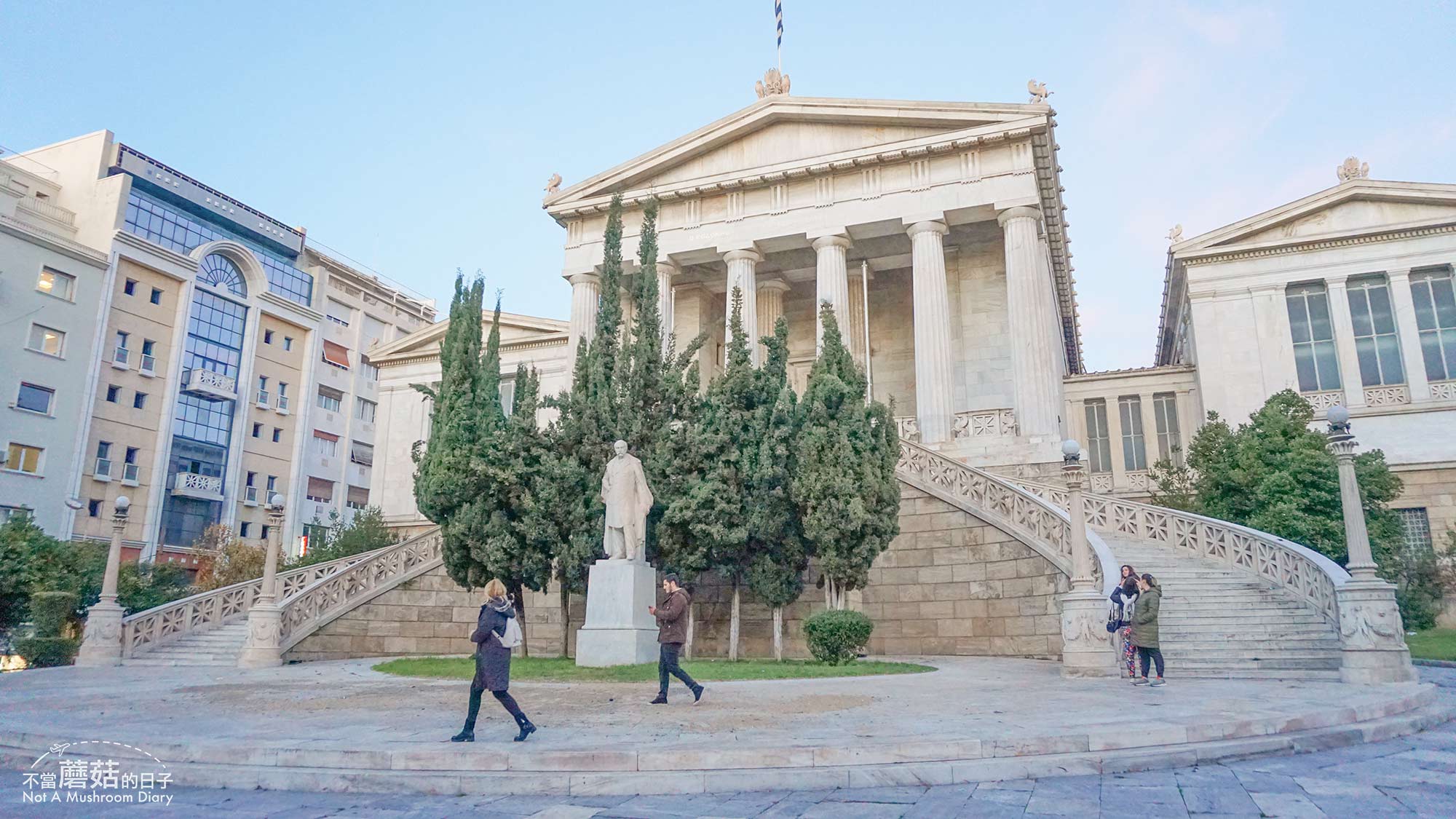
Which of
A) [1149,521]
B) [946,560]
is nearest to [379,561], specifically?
[946,560]

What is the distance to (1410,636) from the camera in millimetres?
22047

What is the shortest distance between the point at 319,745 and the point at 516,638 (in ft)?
5.92

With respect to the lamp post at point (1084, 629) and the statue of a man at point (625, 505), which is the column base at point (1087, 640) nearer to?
the lamp post at point (1084, 629)

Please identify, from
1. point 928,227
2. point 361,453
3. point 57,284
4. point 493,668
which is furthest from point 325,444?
point 493,668

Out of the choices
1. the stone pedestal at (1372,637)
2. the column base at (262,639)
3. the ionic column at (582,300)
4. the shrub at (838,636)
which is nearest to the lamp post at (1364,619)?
the stone pedestal at (1372,637)

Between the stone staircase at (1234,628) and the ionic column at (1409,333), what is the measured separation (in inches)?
698

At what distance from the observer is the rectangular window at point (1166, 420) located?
33156 mm

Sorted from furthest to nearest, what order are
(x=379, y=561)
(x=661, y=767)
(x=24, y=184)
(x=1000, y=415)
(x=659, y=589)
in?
(x=24, y=184), (x=1000, y=415), (x=379, y=561), (x=659, y=589), (x=661, y=767)

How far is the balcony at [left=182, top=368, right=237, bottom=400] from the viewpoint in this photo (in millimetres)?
43875

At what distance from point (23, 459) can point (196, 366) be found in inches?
365

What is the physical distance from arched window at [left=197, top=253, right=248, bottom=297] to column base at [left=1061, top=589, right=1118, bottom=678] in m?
44.9

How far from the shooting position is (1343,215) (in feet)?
99.7

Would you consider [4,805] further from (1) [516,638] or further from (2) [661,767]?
(2) [661,767]

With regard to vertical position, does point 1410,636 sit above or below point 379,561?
below
